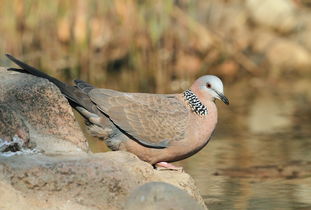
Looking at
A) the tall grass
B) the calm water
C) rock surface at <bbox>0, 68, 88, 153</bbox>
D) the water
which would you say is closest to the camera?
rock surface at <bbox>0, 68, 88, 153</bbox>

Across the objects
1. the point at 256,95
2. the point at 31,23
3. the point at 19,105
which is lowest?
the point at 256,95

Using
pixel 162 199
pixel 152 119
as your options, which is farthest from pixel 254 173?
pixel 162 199

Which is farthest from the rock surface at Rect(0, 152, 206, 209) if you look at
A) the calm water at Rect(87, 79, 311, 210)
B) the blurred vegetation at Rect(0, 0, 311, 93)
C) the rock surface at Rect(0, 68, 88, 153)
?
the blurred vegetation at Rect(0, 0, 311, 93)

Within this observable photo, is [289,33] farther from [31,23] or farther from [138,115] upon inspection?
[138,115]

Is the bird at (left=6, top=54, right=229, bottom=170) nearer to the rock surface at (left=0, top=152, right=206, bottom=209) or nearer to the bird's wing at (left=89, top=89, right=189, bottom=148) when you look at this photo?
the bird's wing at (left=89, top=89, right=189, bottom=148)

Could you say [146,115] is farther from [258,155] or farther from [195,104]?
[258,155]

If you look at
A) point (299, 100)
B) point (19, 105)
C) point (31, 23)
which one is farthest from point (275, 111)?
point (19, 105)

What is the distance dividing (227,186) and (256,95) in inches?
149

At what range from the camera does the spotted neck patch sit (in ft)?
17.6

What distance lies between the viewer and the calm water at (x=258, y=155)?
5562 millimetres

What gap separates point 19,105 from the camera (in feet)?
15.3

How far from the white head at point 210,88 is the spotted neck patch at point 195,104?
0.17 feet

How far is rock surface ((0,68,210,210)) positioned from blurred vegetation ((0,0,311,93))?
3.28 meters

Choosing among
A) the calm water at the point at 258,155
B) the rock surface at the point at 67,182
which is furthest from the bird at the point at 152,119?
the rock surface at the point at 67,182
